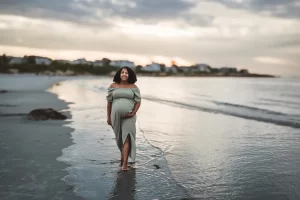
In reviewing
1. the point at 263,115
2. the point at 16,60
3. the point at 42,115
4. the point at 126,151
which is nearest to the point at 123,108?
the point at 126,151

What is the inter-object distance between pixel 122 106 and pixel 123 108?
4 centimetres

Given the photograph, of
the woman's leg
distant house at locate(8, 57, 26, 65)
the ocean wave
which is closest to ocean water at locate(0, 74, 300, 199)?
the woman's leg

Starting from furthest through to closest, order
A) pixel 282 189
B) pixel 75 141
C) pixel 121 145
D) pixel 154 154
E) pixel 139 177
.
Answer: pixel 75 141 → pixel 154 154 → pixel 121 145 → pixel 139 177 → pixel 282 189

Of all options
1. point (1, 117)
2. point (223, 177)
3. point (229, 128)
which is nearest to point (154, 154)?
point (223, 177)

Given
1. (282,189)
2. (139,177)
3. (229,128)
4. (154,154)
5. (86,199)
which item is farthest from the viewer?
(229,128)

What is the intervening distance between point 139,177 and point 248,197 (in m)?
1.91

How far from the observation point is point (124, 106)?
233 inches

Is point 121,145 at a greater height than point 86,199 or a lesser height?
greater

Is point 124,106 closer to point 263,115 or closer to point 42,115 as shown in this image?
point 42,115

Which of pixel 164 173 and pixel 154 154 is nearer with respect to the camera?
pixel 164 173

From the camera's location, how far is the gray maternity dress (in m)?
5.93

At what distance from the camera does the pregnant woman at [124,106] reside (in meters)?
5.91

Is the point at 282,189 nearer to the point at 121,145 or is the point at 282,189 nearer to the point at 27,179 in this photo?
the point at 121,145

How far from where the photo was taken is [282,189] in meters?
5.12
